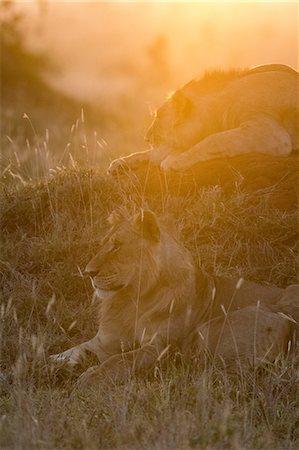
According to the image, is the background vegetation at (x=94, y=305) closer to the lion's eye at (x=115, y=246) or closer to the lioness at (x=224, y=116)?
the lioness at (x=224, y=116)

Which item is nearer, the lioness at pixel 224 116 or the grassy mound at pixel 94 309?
the grassy mound at pixel 94 309

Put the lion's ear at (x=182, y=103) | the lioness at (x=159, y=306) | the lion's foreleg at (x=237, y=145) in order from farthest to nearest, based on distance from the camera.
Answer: the lion's ear at (x=182, y=103), the lion's foreleg at (x=237, y=145), the lioness at (x=159, y=306)

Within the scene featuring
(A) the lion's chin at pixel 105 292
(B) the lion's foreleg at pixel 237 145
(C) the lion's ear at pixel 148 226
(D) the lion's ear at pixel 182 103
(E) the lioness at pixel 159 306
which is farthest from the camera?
(D) the lion's ear at pixel 182 103

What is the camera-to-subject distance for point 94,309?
7312 mm

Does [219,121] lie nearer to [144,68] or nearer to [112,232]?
[112,232]

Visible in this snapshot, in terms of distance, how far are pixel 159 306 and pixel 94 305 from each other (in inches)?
39.6

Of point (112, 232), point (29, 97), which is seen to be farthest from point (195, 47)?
point (112, 232)

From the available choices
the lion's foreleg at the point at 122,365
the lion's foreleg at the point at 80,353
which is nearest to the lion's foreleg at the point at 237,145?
the lion's foreleg at the point at 80,353

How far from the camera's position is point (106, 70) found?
43656 millimetres

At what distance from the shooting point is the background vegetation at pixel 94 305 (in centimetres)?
508

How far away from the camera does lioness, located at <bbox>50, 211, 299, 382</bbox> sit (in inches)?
244

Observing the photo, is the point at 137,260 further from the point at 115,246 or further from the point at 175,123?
the point at 175,123

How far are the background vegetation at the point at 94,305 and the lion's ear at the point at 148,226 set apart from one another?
0.68 metres

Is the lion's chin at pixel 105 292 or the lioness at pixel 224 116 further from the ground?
the lioness at pixel 224 116
